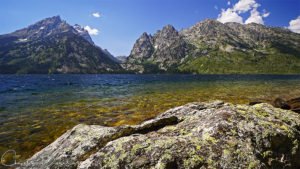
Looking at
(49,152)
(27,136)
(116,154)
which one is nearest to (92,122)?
(27,136)

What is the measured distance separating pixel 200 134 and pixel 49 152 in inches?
174

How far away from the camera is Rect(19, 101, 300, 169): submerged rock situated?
5516 millimetres

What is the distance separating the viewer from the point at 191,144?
229 inches

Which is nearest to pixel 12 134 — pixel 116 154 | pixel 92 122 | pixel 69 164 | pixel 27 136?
pixel 27 136

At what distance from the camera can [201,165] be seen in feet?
17.9

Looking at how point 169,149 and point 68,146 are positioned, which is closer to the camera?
point 169,149

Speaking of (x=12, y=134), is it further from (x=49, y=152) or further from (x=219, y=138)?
(x=219, y=138)

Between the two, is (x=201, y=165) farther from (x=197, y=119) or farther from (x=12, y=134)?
(x=12, y=134)

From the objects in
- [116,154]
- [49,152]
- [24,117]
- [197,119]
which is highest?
[197,119]

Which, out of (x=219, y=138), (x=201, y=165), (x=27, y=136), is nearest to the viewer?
(x=201, y=165)

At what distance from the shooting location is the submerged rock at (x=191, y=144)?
5516 millimetres

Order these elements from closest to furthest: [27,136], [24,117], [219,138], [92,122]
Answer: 1. [219,138]
2. [27,136]
3. [92,122]
4. [24,117]

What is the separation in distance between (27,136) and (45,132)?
1.18 meters

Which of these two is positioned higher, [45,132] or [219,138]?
[219,138]
